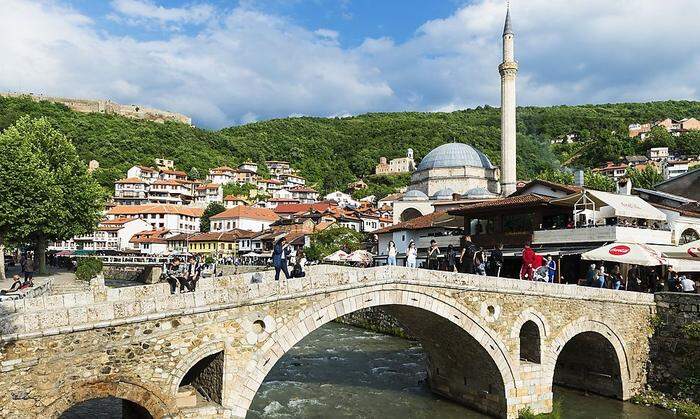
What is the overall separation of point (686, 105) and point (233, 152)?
331ft

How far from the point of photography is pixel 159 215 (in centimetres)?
7650

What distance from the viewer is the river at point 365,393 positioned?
15.4m

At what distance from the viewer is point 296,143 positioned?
4688 inches

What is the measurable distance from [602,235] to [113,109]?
119m

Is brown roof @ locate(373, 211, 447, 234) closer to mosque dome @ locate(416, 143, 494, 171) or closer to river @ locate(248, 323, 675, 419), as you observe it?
river @ locate(248, 323, 675, 419)

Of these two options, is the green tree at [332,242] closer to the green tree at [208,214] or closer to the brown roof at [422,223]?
the brown roof at [422,223]

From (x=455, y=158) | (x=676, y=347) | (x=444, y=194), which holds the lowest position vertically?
(x=676, y=347)

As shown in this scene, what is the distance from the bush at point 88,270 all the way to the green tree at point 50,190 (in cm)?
225

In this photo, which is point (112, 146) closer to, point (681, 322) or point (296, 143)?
point (296, 143)

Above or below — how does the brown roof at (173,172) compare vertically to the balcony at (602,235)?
above

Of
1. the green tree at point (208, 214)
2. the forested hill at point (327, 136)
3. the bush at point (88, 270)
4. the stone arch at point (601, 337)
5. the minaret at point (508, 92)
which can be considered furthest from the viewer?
the forested hill at point (327, 136)

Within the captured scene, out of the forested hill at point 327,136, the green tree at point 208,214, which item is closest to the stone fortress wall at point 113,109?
the forested hill at point 327,136

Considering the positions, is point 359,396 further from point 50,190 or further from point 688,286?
point 50,190

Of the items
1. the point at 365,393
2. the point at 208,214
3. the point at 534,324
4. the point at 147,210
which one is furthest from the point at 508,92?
the point at 147,210
